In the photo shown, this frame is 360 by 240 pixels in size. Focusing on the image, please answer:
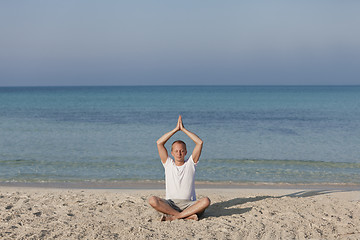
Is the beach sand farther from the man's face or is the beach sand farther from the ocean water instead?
the ocean water

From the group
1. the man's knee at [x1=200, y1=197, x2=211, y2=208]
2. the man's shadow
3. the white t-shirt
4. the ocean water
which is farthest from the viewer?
the ocean water

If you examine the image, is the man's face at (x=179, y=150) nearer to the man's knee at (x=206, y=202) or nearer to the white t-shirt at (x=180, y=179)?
the white t-shirt at (x=180, y=179)

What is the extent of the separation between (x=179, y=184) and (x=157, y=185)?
382 cm

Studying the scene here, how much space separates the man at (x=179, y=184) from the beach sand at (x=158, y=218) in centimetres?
20

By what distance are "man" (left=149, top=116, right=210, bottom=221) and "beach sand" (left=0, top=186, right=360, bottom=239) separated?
0.20 meters

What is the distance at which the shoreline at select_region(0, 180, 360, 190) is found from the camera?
9922mm

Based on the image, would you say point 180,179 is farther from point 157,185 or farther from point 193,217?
point 157,185

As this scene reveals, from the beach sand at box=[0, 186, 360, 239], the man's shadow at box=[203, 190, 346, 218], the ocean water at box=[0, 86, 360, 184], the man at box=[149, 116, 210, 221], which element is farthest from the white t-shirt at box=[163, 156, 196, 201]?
the ocean water at box=[0, 86, 360, 184]

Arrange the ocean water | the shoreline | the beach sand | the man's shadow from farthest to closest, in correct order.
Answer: the ocean water, the shoreline, the man's shadow, the beach sand

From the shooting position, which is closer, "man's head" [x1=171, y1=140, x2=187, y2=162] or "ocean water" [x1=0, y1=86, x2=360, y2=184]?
"man's head" [x1=171, y1=140, x2=187, y2=162]

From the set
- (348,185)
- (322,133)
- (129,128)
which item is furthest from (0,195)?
(322,133)

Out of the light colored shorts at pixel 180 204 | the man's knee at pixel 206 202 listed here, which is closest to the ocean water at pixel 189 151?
the light colored shorts at pixel 180 204

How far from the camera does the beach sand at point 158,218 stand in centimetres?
576

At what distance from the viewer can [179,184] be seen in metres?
6.48
